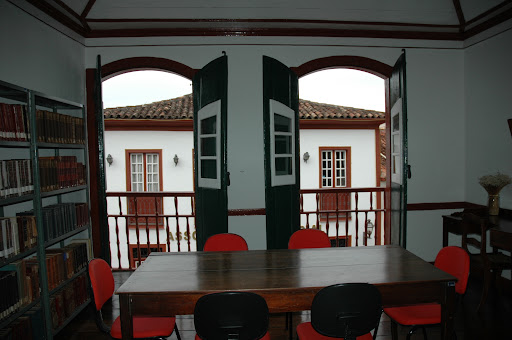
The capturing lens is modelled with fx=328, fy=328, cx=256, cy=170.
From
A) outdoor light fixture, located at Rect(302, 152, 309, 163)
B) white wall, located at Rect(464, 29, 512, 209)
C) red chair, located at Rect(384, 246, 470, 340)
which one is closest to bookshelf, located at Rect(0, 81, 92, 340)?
red chair, located at Rect(384, 246, 470, 340)

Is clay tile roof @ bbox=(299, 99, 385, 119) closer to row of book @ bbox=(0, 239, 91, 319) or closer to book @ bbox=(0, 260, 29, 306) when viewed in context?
row of book @ bbox=(0, 239, 91, 319)

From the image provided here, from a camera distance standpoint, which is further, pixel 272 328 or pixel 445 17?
pixel 445 17

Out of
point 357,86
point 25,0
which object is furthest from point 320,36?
point 357,86

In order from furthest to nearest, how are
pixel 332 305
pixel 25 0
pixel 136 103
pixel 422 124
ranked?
pixel 136 103 < pixel 422 124 < pixel 25 0 < pixel 332 305

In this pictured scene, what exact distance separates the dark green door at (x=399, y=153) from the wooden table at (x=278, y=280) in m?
1.61

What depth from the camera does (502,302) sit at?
3.52 m

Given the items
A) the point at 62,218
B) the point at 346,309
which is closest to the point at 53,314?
the point at 62,218

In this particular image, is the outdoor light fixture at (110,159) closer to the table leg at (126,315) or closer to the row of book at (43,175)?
the row of book at (43,175)

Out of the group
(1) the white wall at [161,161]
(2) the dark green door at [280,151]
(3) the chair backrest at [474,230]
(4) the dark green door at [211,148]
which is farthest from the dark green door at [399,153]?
(1) the white wall at [161,161]

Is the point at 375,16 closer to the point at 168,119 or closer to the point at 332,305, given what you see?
the point at 332,305

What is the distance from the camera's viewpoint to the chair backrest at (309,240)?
3.02 meters

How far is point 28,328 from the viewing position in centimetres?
258

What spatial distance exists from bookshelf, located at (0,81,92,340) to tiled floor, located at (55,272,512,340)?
0.47 feet

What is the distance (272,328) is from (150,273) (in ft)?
4.60
